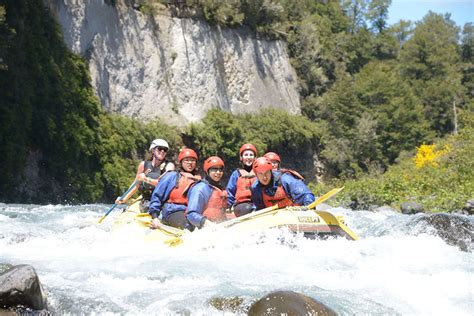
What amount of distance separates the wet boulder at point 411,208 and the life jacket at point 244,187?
22.3ft

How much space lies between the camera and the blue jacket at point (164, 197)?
891 cm

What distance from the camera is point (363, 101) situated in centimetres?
4116

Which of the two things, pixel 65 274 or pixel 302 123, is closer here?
pixel 65 274

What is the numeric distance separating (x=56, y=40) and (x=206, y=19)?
10173 millimetres

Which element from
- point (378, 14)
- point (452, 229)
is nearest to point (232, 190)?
point (452, 229)

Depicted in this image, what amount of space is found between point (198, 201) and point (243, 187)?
4.39 ft

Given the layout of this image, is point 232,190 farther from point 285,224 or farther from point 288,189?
point 285,224

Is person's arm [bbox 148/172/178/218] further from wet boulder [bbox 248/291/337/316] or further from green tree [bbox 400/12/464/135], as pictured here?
green tree [bbox 400/12/464/135]

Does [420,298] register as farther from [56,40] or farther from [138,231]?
[56,40]

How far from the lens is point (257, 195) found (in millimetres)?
9062

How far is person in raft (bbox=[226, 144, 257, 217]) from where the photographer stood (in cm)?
934

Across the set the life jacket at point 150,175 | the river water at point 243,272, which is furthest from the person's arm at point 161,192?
the life jacket at point 150,175

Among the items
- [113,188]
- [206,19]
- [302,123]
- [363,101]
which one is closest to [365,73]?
[363,101]

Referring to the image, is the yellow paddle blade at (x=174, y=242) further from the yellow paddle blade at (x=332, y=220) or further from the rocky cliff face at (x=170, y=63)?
the rocky cliff face at (x=170, y=63)
